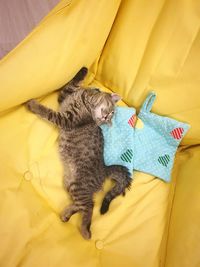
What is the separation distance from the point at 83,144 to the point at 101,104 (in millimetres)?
209

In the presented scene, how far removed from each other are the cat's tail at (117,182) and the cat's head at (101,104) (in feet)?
0.75

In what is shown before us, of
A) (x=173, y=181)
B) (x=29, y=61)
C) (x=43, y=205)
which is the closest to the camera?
(x=29, y=61)

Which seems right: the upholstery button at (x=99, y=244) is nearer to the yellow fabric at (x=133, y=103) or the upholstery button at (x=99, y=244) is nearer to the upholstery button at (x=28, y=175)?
the yellow fabric at (x=133, y=103)

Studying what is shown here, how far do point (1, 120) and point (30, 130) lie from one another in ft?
0.41

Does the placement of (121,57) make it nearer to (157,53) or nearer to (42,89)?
(157,53)

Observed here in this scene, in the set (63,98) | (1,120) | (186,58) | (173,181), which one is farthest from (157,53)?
(1,120)

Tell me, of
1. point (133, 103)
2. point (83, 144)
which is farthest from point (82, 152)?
point (133, 103)

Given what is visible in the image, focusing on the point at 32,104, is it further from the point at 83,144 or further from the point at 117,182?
the point at 117,182

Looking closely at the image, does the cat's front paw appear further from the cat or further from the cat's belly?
the cat's belly

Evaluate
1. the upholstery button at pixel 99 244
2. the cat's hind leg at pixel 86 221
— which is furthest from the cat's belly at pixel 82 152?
the upholstery button at pixel 99 244

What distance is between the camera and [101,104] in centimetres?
133

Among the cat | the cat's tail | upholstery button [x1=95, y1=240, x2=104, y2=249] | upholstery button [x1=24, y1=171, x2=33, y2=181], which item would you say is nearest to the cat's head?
the cat

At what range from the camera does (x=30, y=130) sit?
1252 mm

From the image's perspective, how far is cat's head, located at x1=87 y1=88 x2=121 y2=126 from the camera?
131cm
